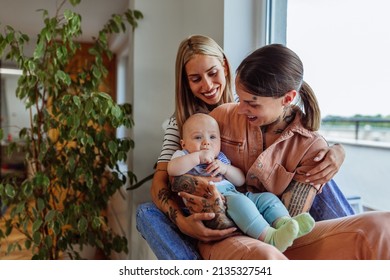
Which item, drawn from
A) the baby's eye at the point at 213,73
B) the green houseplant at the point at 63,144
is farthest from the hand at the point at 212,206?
the green houseplant at the point at 63,144

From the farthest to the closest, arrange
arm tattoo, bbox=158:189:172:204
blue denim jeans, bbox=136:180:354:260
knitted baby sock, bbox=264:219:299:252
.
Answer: arm tattoo, bbox=158:189:172:204
blue denim jeans, bbox=136:180:354:260
knitted baby sock, bbox=264:219:299:252

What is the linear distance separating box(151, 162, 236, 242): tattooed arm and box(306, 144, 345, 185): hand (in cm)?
24

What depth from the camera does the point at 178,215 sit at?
882 millimetres

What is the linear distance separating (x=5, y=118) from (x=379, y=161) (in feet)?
5.54

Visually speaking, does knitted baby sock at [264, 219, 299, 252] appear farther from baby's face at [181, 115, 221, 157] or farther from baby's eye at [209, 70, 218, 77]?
baby's eye at [209, 70, 218, 77]

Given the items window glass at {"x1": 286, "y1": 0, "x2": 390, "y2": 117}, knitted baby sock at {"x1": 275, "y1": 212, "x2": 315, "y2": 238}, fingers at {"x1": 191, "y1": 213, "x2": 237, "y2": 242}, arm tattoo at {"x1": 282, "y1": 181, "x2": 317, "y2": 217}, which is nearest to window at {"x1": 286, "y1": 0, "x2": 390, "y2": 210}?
window glass at {"x1": 286, "y1": 0, "x2": 390, "y2": 117}

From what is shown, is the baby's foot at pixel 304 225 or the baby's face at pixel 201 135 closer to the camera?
the baby's foot at pixel 304 225

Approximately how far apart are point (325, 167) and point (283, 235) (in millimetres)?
221

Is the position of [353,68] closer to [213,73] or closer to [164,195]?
[213,73]

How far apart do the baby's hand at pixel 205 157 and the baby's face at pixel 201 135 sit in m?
0.01

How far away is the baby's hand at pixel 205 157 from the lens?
0.84m

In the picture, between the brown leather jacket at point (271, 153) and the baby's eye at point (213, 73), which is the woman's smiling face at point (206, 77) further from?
the brown leather jacket at point (271, 153)

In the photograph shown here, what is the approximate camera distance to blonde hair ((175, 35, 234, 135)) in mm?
975
